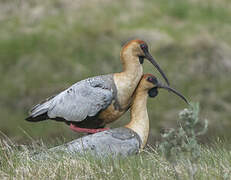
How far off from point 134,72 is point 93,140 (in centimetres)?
118

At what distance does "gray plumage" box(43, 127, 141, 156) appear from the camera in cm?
739

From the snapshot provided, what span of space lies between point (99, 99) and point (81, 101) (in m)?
0.25

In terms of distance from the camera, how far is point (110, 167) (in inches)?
247

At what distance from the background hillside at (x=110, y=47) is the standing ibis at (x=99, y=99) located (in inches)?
330

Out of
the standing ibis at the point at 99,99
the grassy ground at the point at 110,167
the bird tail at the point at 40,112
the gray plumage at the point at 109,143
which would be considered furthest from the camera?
the bird tail at the point at 40,112

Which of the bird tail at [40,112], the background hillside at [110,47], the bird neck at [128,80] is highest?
the bird neck at [128,80]

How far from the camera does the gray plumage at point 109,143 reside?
7.39 metres

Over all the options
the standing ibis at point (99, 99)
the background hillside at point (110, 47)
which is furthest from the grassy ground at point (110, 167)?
the background hillside at point (110, 47)

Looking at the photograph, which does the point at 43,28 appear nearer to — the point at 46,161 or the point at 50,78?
the point at 50,78

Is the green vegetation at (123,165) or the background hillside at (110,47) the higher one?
the green vegetation at (123,165)

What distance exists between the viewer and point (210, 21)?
1980cm

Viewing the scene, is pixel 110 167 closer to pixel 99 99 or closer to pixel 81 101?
pixel 99 99

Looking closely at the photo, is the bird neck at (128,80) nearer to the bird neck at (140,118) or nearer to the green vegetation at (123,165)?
the bird neck at (140,118)

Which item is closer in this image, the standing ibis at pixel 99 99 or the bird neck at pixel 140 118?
the bird neck at pixel 140 118
